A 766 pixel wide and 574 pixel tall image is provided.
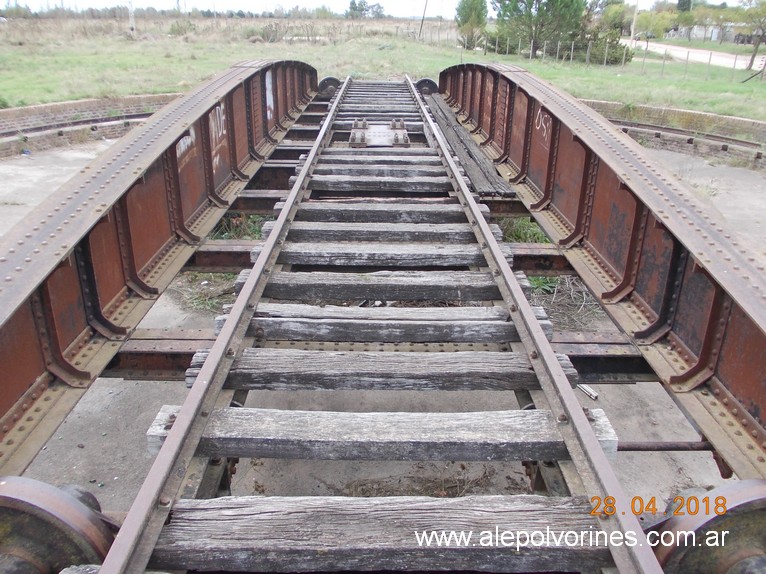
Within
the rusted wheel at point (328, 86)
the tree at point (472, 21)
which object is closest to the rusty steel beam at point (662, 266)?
the rusted wheel at point (328, 86)

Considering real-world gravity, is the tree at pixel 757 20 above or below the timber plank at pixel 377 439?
above

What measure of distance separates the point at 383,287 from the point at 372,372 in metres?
1.09

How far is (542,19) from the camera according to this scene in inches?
1531

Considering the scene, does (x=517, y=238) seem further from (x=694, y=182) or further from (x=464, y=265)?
(x=694, y=182)

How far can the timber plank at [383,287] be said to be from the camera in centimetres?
414

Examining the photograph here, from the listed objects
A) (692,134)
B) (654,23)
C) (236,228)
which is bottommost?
(236,228)

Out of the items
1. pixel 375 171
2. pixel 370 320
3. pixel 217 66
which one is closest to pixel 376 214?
pixel 375 171

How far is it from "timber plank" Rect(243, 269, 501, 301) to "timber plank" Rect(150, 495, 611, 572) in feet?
6.35

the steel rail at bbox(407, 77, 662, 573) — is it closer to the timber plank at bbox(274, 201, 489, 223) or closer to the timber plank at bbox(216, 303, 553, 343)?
the timber plank at bbox(216, 303, 553, 343)

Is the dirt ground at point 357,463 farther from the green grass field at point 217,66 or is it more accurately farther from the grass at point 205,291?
the green grass field at point 217,66

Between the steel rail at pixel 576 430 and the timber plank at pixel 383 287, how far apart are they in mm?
206

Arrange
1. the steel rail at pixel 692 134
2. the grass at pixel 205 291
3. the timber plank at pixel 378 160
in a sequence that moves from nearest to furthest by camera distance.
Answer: the timber plank at pixel 378 160, the grass at pixel 205 291, the steel rail at pixel 692 134

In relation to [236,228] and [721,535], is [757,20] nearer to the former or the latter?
[236,228]

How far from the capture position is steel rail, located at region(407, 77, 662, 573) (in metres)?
2.08
